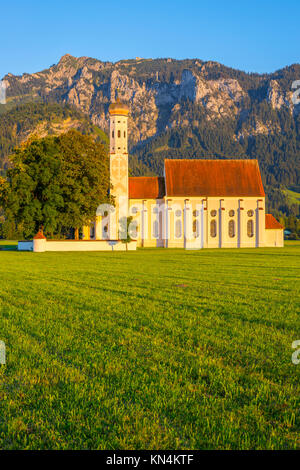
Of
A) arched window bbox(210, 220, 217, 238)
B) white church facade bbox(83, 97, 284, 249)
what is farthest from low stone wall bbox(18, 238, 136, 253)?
arched window bbox(210, 220, 217, 238)

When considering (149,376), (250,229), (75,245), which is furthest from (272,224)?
(149,376)

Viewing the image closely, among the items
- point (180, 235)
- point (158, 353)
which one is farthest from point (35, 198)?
point (158, 353)

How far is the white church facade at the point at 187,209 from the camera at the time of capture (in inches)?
2579

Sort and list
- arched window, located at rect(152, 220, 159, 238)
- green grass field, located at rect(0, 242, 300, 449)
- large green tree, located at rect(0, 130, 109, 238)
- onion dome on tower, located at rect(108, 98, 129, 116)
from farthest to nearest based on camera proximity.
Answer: arched window, located at rect(152, 220, 159, 238)
onion dome on tower, located at rect(108, 98, 129, 116)
large green tree, located at rect(0, 130, 109, 238)
green grass field, located at rect(0, 242, 300, 449)

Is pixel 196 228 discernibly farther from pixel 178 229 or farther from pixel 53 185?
pixel 53 185

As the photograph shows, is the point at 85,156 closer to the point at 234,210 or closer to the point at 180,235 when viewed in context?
the point at 180,235

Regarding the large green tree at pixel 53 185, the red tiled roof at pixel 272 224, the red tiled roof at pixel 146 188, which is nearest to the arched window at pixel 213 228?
the red tiled roof at pixel 272 224

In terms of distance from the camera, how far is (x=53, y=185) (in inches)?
1845

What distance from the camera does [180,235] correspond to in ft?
213

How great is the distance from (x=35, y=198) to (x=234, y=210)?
33.5 meters

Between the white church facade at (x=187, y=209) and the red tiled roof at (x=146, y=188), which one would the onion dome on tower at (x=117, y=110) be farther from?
the red tiled roof at (x=146, y=188)

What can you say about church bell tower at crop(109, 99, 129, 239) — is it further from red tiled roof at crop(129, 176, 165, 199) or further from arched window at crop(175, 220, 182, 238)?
arched window at crop(175, 220, 182, 238)

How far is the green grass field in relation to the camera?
377 cm

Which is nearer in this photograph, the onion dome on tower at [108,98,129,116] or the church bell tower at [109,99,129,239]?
the church bell tower at [109,99,129,239]
